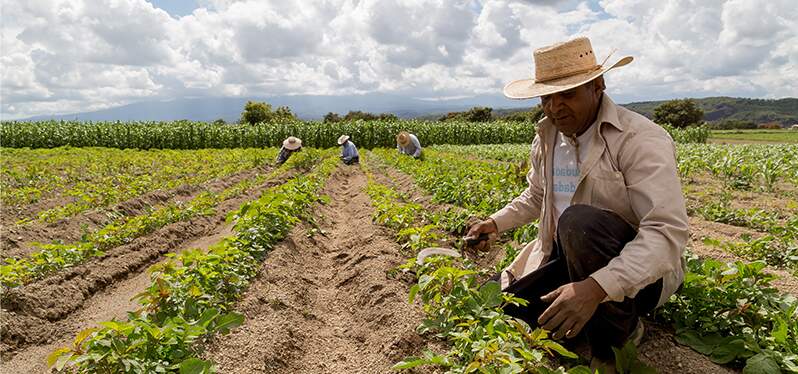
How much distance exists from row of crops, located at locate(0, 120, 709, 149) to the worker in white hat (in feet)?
84.4

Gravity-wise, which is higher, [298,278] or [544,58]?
[544,58]

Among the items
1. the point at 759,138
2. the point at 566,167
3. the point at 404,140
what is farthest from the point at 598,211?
the point at 759,138

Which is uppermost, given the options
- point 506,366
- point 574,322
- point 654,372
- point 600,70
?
point 600,70

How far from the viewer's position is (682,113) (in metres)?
63.1

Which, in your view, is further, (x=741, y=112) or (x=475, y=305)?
(x=741, y=112)

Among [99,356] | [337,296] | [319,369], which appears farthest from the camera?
[337,296]

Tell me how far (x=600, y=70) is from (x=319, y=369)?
7.44 feet

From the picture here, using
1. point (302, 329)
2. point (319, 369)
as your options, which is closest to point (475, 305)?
point (319, 369)

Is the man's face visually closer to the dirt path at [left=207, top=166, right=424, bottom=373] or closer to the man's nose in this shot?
the man's nose

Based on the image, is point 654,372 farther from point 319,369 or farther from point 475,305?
point 319,369

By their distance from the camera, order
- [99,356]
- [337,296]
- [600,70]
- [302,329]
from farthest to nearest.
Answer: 1. [337,296]
2. [302,329]
3. [600,70]
4. [99,356]

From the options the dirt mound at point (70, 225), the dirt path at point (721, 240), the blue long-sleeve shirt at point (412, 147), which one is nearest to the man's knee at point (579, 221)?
the dirt path at point (721, 240)

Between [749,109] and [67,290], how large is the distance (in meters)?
127

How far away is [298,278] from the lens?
4.50 metres
